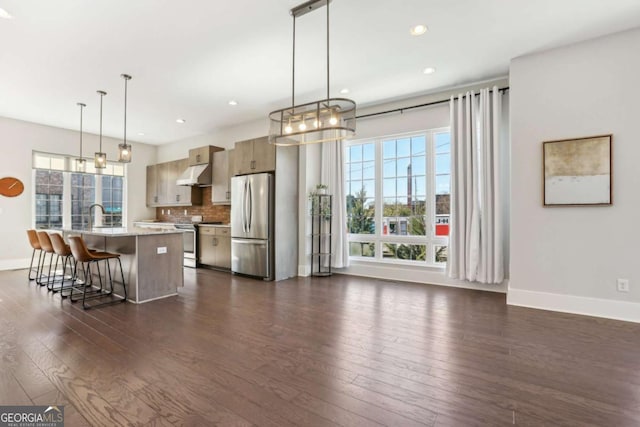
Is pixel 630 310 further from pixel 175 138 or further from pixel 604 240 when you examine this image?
pixel 175 138

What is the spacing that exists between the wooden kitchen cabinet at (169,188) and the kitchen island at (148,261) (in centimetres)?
296

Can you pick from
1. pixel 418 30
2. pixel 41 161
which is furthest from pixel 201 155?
pixel 418 30

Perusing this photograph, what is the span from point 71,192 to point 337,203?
6.06 m

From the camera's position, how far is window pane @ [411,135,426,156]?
503 centimetres

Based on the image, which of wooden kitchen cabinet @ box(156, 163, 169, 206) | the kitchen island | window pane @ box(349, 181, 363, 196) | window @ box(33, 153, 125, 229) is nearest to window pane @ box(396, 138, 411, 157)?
window pane @ box(349, 181, 363, 196)

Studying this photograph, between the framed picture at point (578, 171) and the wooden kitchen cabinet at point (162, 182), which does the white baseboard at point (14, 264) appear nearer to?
the wooden kitchen cabinet at point (162, 182)

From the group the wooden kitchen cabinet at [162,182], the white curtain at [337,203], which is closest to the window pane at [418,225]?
the white curtain at [337,203]

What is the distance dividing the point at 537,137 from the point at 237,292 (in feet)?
14.3

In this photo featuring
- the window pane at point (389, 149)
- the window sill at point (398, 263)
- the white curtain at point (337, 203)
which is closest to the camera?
the window sill at point (398, 263)

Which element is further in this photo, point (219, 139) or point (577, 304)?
point (219, 139)

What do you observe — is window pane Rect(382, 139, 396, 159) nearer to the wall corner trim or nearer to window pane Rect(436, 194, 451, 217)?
window pane Rect(436, 194, 451, 217)

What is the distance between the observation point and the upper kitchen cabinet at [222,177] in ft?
21.1

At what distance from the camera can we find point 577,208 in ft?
11.5

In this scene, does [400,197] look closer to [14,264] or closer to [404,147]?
[404,147]
